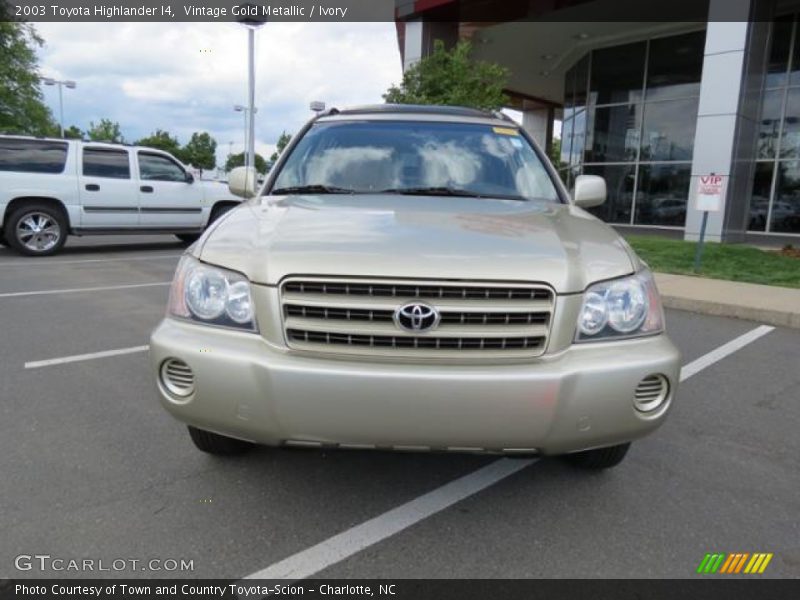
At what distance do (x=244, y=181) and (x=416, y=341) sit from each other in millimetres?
2411

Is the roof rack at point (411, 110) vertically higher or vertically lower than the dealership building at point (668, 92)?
lower

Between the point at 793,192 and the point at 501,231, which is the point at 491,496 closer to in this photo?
the point at 501,231

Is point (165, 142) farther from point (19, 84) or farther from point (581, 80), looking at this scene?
point (581, 80)

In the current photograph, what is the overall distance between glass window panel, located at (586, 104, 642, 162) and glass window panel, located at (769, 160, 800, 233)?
13.6 ft

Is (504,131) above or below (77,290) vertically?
above

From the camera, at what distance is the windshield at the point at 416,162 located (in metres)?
3.43

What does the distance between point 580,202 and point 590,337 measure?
5.64 ft

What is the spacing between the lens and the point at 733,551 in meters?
2.42

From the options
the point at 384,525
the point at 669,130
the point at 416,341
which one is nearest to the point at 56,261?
the point at 384,525

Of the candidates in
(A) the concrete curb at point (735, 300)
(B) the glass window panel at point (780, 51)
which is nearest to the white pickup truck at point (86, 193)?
(A) the concrete curb at point (735, 300)

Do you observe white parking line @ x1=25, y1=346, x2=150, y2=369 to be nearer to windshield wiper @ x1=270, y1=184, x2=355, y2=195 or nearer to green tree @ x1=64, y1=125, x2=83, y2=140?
windshield wiper @ x1=270, y1=184, x2=355, y2=195

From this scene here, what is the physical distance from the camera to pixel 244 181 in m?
4.11

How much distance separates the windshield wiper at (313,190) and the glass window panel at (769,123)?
53.2 ft
